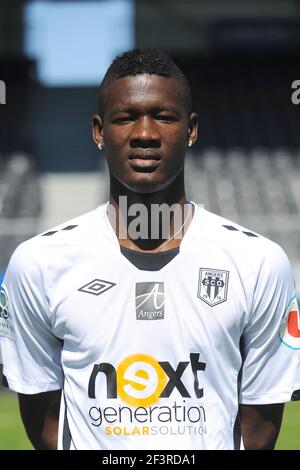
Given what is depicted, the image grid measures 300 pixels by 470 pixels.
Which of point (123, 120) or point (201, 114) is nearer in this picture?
point (123, 120)

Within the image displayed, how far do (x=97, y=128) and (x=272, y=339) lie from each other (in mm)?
701

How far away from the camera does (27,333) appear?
88.5 inches

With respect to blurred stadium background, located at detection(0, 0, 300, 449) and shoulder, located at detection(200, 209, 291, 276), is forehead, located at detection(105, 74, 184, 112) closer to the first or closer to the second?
shoulder, located at detection(200, 209, 291, 276)

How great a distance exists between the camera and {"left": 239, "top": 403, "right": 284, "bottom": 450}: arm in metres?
2.21

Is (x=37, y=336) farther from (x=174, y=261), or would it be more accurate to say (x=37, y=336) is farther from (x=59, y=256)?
(x=174, y=261)

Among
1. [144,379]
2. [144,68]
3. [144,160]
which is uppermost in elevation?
[144,68]

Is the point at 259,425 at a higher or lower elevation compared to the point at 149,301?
lower

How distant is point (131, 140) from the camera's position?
2.04 m

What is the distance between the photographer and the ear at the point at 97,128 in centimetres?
220

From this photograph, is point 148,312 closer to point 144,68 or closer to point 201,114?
point 144,68

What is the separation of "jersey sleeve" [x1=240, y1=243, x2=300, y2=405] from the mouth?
401mm

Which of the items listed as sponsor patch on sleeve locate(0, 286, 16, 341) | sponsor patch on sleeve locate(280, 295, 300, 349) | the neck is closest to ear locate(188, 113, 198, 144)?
the neck

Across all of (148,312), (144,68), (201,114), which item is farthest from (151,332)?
(201,114)
